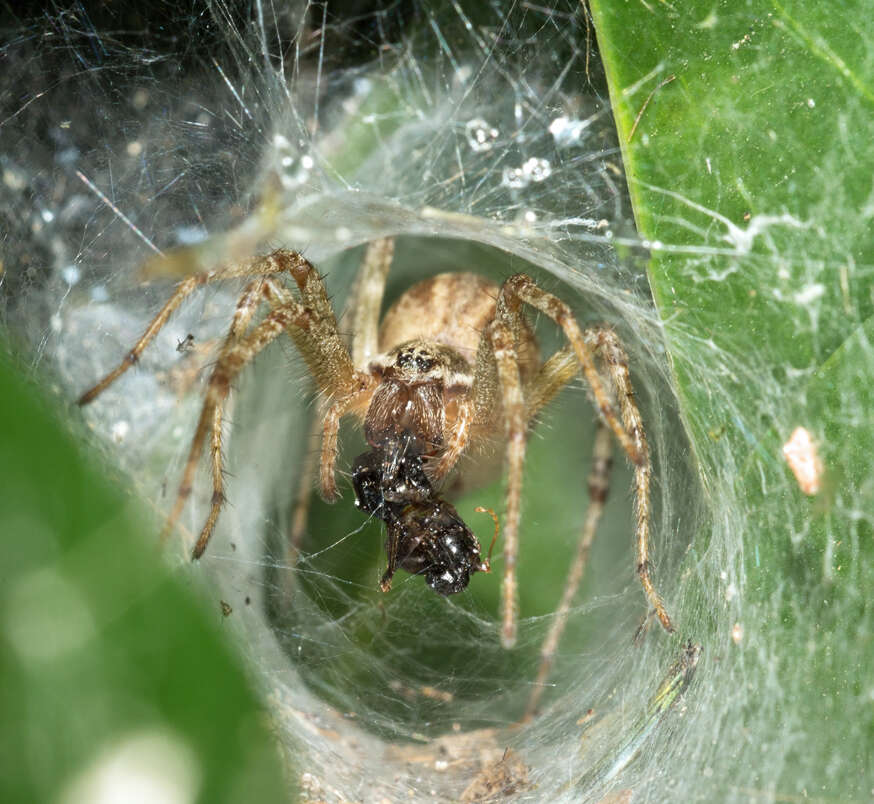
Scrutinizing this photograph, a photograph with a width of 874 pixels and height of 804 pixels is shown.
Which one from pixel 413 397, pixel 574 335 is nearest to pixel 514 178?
pixel 574 335

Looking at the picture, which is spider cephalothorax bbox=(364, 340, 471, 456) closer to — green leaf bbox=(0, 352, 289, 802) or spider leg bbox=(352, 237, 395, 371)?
spider leg bbox=(352, 237, 395, 371)

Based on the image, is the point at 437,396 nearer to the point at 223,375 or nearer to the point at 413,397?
the point at 413,397

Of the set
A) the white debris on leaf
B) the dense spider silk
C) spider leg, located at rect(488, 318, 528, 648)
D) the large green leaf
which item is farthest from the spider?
the white debris on leaf

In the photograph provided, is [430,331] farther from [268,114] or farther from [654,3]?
[654,3]

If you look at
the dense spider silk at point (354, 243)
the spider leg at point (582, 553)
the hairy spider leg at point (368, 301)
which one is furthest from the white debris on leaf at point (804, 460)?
the hairy spider leg at point (368, 301)

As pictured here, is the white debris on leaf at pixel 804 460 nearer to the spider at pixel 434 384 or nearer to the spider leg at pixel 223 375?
the spider at pixel 434 384
